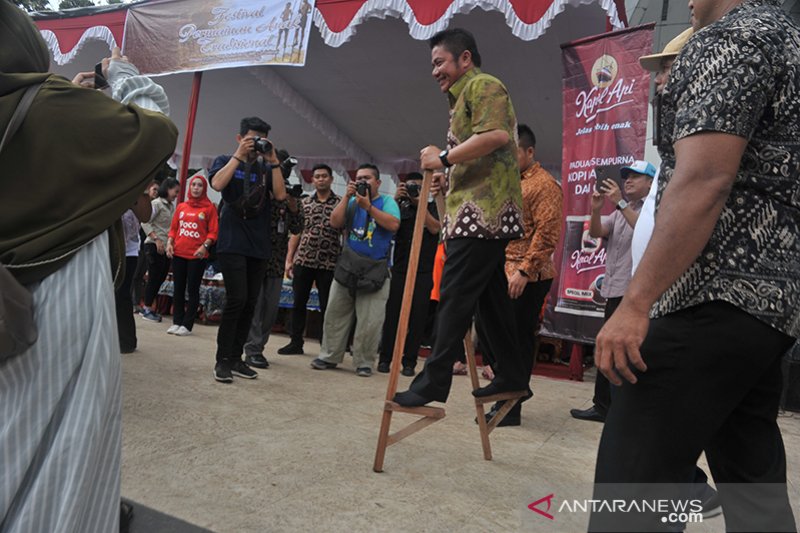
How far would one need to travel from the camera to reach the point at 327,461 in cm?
255

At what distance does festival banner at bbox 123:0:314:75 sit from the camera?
712cm

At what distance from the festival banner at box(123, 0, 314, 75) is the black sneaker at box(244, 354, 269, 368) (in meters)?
3.71

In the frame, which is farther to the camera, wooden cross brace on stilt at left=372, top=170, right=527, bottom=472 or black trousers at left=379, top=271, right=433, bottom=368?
black trousers at left=379, top=271, right=433, bottom=368

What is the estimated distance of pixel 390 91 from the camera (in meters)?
9.88

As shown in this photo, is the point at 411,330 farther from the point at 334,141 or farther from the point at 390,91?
the point at 334,141

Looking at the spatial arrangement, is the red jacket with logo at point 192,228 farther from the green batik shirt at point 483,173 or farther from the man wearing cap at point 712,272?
the man wearing cap at point 712,272

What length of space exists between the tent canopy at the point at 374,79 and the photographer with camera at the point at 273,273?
247cm

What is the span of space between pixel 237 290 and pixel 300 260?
1.62 meters

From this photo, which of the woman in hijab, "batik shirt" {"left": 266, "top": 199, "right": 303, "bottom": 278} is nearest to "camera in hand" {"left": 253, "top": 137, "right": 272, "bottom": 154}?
"batik shirt" {"left": 266, "top": 199, "right": 303, "bottom": 278}

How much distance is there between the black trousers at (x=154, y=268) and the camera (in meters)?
7.30

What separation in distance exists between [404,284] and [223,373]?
1.81 m

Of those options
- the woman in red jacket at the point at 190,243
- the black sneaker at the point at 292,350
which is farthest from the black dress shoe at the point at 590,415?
the woman in red jacket at the point at 190,243

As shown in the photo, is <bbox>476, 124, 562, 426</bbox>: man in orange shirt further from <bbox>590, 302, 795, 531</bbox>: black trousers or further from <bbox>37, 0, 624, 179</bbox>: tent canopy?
<bbox>37, 0, 624, 179</bbox>: tent canopy

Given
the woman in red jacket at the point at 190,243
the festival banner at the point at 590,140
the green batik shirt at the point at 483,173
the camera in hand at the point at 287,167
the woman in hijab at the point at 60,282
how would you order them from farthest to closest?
the woman in red jacket at the point at 190,243 → the festival banner at the point at 590,140 → the camera in hand at the point at 287,167 → the green batik shirt at the point at 483,173 → the woman in hijab at the point at 60,282
